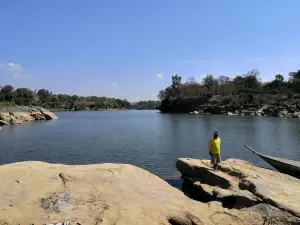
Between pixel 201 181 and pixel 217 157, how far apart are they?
1771 mm

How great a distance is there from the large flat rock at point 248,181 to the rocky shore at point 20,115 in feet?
221

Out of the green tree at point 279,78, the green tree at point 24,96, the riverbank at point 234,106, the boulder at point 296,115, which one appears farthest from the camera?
the green tree at point 279,78

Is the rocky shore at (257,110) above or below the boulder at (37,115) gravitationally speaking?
above

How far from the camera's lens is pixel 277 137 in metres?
46.8

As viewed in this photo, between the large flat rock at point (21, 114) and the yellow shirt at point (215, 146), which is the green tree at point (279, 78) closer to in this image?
the large flat rock at point (21, 114)

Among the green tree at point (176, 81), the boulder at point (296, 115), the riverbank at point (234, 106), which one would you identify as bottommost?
the boulder at point (296, 115)

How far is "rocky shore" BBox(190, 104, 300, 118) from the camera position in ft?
338

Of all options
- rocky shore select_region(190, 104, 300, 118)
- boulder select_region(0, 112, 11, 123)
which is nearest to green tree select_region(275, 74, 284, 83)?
rocky shore select_region(190, 104, 300, 118)

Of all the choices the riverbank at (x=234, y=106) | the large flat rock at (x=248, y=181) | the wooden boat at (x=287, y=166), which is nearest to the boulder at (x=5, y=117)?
the large flat rock at (x=248, y=181)

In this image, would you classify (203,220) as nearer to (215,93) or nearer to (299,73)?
(299,73)

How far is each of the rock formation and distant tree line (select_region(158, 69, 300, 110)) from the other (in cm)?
11202

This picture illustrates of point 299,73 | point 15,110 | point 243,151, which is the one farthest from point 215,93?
point 243,151

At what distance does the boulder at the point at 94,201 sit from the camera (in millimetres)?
9898

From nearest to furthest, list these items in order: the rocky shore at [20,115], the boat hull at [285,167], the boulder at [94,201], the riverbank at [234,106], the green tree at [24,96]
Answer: the boulder at [94,201], the boat hull at [285,167], the rocky shore at [20,115], the riverbank at [234,106], the green tree at [24,96]
